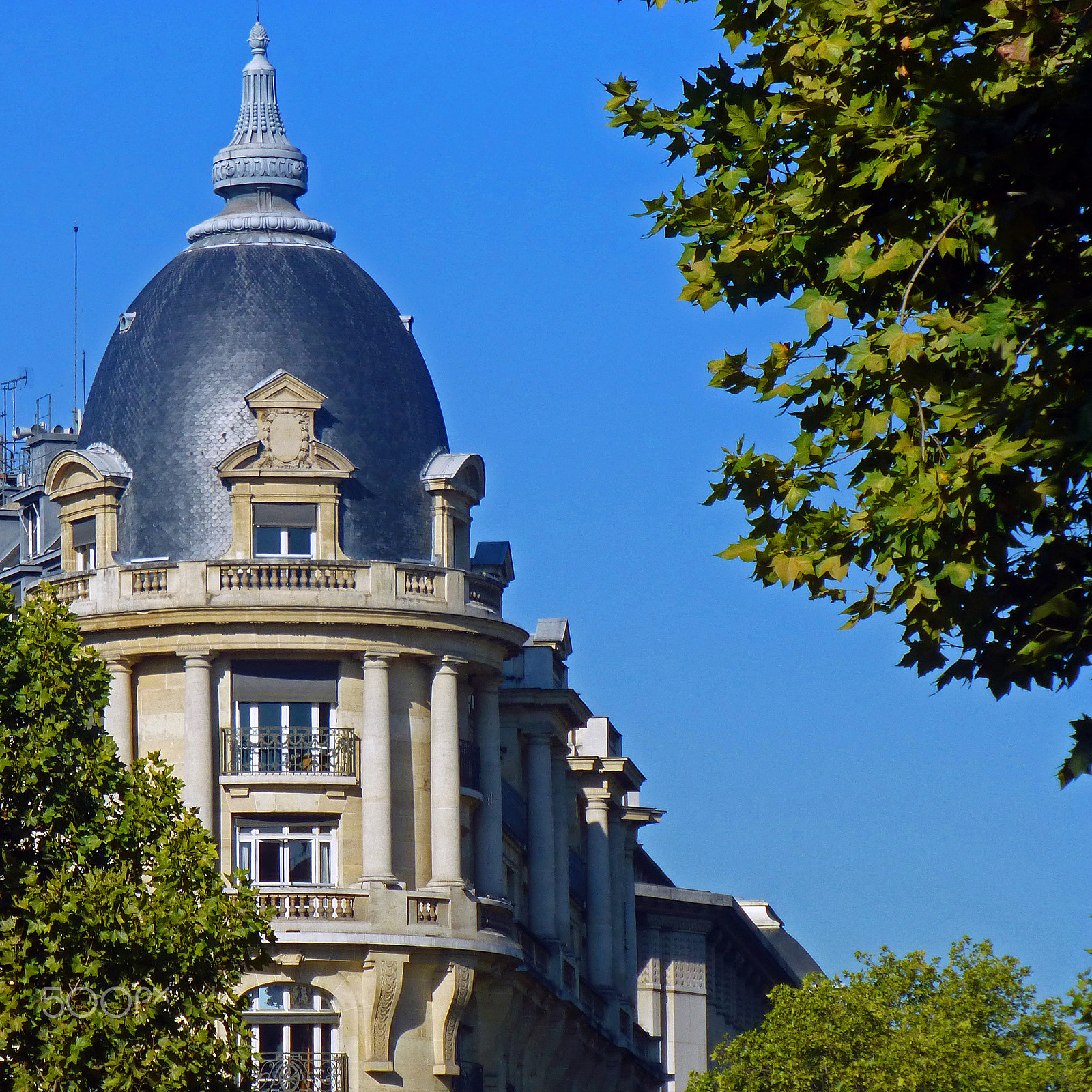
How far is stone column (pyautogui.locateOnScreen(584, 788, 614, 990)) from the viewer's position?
7425 cm

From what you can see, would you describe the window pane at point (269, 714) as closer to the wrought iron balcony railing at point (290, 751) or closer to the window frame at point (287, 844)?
the wrought iron balcony railing at point (290, 751)

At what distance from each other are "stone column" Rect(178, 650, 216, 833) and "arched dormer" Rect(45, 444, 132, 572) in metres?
3.54

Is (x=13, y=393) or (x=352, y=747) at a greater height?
(x=13, y=393)

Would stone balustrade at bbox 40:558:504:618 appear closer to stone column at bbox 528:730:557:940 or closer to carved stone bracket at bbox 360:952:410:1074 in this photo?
carved stone bracket at bbox 360:952:410:1074

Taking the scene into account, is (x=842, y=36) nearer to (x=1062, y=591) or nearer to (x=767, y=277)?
(x=767, y=277)

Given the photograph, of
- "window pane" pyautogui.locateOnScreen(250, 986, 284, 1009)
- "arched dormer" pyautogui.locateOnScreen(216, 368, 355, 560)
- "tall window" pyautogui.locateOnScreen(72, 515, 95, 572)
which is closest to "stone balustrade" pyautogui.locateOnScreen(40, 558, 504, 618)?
"arched dormer" pyautogui.locateOnScreen(216, 368, 355, 560)

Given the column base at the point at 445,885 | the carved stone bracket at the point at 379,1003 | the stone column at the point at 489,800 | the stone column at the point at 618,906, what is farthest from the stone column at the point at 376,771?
the stone column at the point at 618,906

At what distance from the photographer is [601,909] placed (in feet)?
243

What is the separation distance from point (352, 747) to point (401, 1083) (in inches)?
282

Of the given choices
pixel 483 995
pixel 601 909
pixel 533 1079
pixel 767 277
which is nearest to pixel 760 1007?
pixel 601 909

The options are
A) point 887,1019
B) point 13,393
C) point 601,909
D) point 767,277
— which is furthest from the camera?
point 13,393

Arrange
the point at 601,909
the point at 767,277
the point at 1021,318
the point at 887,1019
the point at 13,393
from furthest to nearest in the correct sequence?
1. the point at 13,393
2. the point at 601,909
3. the point at 887,1019
4. the point at 767,277
5. the point at 1021,318

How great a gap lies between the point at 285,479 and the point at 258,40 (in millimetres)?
13232

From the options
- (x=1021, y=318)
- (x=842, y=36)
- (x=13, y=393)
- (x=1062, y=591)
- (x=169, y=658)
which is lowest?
(x=1062, y=591)
